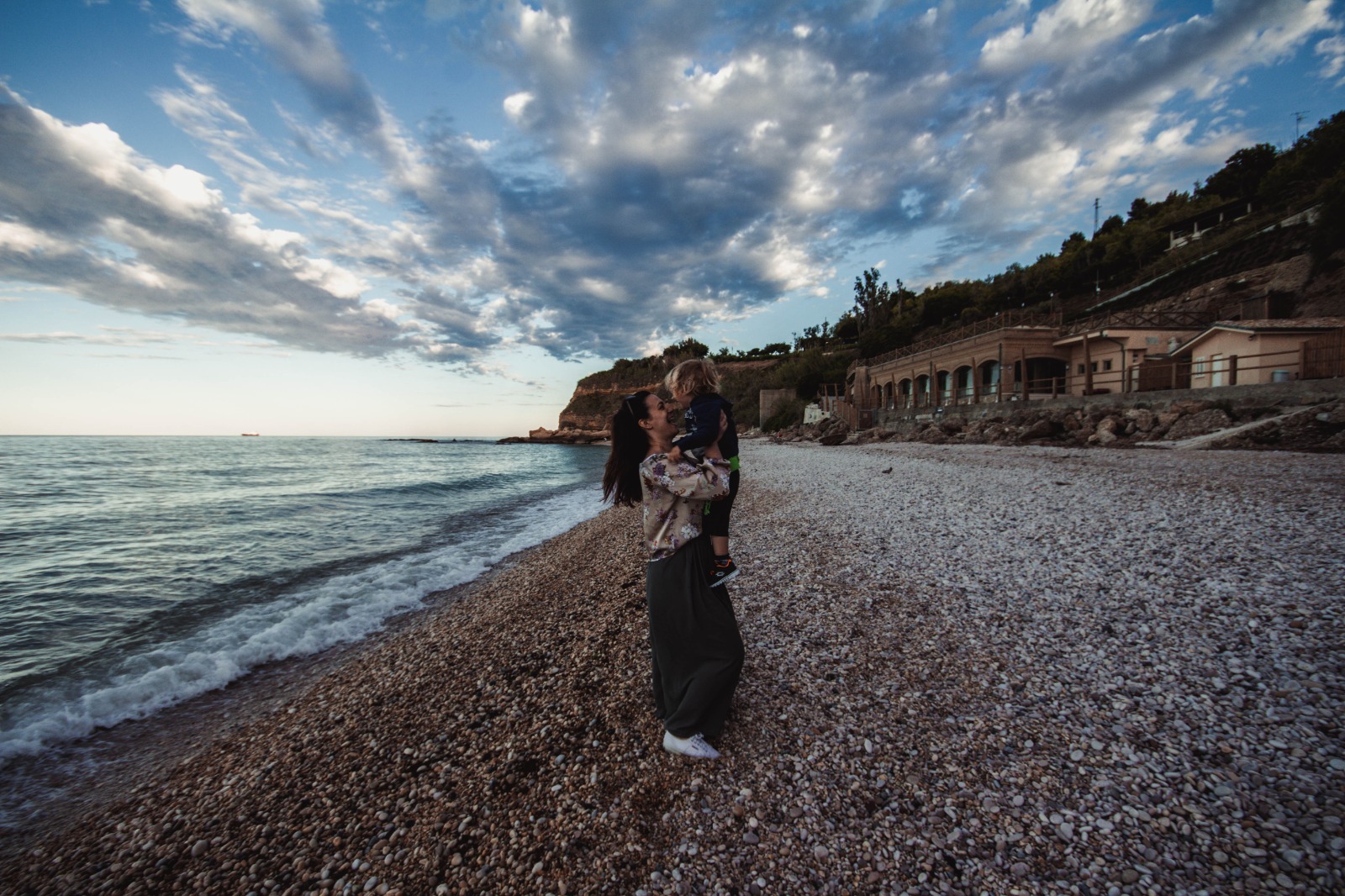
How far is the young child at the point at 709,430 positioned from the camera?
2.86 meters

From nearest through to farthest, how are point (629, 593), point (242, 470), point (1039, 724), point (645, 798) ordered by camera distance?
point (645, 798) < point (1039, 724) < point (629, 593) < point (242, 470)

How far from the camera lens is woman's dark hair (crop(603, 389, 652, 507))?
2.93m

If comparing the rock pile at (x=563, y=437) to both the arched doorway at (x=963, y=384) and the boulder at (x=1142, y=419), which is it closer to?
the arched doorway at (x=963, y=384)

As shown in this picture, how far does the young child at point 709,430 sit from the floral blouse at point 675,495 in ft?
0.28

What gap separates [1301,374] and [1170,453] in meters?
6.99

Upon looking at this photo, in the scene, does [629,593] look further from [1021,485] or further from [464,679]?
[1021,485]

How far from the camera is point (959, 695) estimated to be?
3311 millimetres

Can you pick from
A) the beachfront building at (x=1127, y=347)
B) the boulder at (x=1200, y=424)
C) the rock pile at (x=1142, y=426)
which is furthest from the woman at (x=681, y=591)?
the beachfront building at (x=1127, y=347)

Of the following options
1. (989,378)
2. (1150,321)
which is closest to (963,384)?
(989,378)

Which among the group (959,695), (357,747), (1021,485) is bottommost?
(357,747)

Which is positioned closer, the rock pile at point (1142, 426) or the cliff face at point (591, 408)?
the rock pile at point (1142, 426)

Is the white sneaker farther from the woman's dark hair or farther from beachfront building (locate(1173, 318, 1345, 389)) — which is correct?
beachfront building (locate(1173, 318, 1345, 389))

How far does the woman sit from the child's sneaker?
0.12 ft

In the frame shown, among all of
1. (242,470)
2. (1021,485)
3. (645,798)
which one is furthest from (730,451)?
(242,470)
